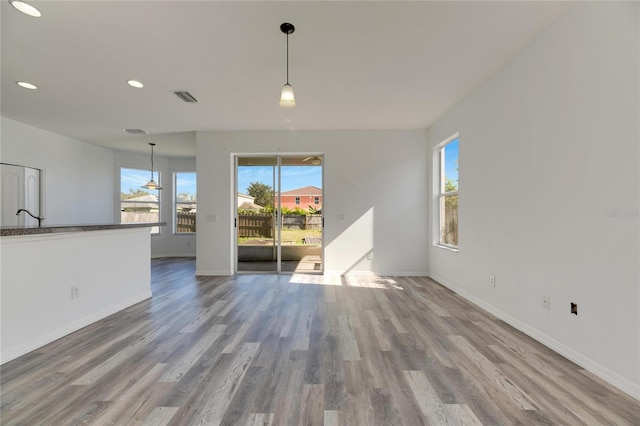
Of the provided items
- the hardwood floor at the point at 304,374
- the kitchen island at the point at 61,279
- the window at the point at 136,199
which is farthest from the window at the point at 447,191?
the window at the point at 136,199

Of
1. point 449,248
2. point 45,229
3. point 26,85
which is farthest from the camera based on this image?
point 449,248

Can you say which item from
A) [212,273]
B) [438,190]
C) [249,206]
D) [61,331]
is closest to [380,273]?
[438,190]

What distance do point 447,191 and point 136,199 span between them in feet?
23.9

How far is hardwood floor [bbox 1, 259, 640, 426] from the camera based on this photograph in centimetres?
164

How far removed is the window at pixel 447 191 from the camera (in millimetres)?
4516

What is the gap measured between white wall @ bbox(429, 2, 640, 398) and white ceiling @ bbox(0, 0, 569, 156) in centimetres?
38

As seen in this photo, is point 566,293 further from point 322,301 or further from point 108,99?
point 108,99

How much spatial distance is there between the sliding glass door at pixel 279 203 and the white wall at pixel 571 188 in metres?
2.97

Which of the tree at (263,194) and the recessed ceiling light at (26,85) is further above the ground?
the recessed ceiling light at (26,85)

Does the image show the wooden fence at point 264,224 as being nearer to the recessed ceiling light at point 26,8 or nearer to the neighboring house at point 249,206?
the neighboring house at point 249,206

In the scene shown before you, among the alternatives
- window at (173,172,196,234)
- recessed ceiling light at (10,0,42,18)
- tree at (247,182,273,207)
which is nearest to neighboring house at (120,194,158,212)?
window at (173,172,196,234)

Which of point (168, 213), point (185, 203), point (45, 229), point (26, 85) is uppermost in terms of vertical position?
point (26, 85)

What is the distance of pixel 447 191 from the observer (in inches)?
193

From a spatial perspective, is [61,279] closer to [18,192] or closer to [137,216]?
[18,192]
